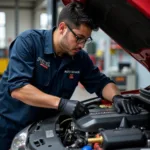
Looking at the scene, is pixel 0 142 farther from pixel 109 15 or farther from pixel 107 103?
pixel 109 15

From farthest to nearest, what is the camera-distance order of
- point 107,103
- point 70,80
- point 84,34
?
point 107,103 → point 70,80 → point 84,34

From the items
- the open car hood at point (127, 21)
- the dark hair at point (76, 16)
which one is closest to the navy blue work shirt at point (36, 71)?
the dark hair at point (76, 16)

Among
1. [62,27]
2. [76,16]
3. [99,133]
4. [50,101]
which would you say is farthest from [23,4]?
[99,133]

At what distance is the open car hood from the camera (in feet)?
4.45

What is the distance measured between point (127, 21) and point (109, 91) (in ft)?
2.33

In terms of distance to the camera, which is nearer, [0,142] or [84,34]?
[84,34]

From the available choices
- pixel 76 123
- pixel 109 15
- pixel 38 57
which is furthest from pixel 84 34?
pixel 76 123

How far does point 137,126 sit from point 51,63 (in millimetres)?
685

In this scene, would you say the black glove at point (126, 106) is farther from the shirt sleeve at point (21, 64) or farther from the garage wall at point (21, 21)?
the garage wall at point (21, 21)

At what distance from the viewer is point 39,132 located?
65.0 inches

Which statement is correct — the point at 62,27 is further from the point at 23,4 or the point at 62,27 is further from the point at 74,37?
the point at 23,4

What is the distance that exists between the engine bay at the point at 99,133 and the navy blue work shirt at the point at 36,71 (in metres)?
0.24

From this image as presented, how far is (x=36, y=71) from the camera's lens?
192 cm

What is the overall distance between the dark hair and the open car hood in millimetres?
31
